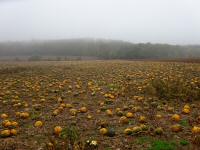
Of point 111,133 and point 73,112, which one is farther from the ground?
point 73,112

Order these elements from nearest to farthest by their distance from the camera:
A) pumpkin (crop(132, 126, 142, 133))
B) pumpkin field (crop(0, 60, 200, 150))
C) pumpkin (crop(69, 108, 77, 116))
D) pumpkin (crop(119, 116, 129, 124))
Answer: pumpkin field (crop(0, 60, 200, 150))
pumpkin (crop(132, 126, 142, 133))
pumpkin (crop(119, 116, 129, 124))
pumpkin (crop(69, 108, 77, 116))

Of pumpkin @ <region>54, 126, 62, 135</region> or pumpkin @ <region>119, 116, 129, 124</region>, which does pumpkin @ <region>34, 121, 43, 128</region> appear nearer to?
pumpkin @ <region>54, 126, 62, 135</region>

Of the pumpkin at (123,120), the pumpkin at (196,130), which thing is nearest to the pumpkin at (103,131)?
the pumpkin at (123,120)

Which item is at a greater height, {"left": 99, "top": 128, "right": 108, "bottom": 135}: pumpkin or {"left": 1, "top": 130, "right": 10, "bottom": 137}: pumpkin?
{"left": 99, "top": 128, "right": 108, "bottom": 135}: pumpkin

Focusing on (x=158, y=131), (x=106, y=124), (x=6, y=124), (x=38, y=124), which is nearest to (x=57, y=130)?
(x=38, y=124)

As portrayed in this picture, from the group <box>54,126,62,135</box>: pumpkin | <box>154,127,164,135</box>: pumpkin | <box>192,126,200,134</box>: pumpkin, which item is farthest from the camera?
<box>54,126,62,135</box>: pumpkin

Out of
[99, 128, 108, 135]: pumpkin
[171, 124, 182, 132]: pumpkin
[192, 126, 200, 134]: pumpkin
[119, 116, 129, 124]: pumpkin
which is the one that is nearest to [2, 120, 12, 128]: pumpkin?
[99, 128, 108, 135]: pumpkin

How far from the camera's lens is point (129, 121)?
10.9m

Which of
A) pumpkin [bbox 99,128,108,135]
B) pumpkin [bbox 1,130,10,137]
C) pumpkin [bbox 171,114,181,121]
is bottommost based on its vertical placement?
pumpkin [bbox 1,130,10,137]

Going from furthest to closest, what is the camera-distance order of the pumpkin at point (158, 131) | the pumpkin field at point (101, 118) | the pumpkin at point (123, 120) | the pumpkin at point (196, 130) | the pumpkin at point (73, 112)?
the pumpkin at point (73, 112) → the pumpkin at point (123, 120) → the pumpkin at point (158, 131) → the pumpkin at point (196, 130) → the pumpkin field at point (101, 118)

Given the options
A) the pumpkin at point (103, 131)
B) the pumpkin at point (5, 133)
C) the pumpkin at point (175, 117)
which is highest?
the pumpkin at point (175, 117)

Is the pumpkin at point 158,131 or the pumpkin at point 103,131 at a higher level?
the pumpkin at point 158,131

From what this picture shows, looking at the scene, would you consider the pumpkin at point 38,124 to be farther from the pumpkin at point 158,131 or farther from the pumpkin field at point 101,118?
the pumpkin at point 158,131

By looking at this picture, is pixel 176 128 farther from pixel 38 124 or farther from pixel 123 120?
pixel 38 124
